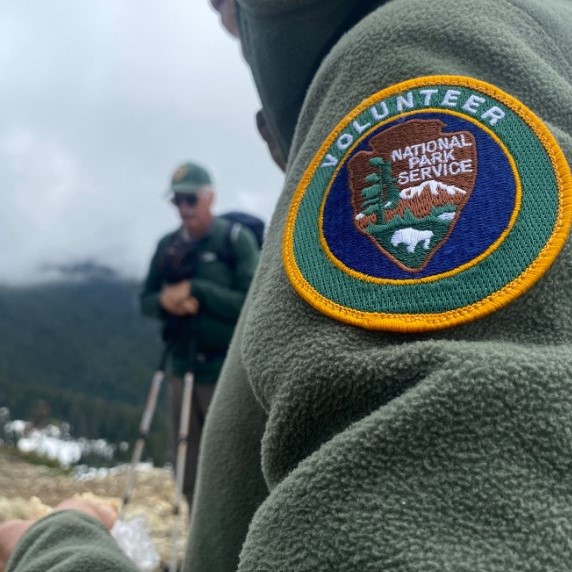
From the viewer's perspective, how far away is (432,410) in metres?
0.37

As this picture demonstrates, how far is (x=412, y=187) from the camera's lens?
448 mm

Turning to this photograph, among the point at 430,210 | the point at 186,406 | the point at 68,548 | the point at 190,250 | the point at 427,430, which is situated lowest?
the point at 186,406

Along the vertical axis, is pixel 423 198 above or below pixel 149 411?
above

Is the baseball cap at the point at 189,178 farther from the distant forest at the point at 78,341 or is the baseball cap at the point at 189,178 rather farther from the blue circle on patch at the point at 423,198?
the distant forest at the point at 78,341

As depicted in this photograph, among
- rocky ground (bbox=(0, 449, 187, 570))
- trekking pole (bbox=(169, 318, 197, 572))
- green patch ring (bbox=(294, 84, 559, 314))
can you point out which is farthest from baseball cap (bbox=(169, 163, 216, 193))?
green patch ring (bbox=(294, 84, 559, 314))

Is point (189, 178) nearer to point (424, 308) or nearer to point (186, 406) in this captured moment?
point (186, 406)

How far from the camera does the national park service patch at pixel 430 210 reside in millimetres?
408

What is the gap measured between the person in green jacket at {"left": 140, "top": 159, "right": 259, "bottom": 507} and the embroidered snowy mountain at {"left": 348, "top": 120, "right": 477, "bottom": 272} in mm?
2812

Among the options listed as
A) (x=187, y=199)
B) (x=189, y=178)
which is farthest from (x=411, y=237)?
(x=189, y=178)

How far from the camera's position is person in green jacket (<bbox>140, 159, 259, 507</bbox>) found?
332cm

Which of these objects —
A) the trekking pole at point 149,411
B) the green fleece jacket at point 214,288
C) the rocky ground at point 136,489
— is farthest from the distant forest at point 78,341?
the green fleece jacket at point 214,288

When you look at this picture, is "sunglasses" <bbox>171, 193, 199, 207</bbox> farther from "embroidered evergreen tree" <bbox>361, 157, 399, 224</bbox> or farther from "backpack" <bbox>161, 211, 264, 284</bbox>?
"embroidered evergreen tree" <bbox>361, 157, 399, 224</bbox>

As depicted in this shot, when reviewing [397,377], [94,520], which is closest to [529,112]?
[397,377]

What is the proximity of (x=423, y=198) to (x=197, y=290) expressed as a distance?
2898 mm
